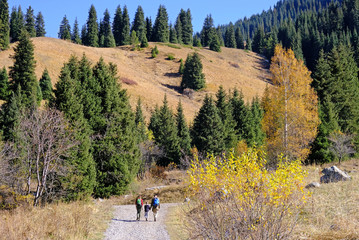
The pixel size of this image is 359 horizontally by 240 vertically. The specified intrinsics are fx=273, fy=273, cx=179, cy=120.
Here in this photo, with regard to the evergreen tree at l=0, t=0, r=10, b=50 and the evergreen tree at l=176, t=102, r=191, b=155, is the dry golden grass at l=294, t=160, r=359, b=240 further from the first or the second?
the evergreen tree at l=0, t=0, r=10, b=50

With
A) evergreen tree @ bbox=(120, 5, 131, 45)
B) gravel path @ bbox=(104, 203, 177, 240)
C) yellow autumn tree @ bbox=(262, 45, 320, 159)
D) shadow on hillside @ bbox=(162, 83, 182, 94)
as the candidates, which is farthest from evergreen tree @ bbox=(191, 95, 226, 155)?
evergreen tree @ bbox=(120, 5, 131, 45)

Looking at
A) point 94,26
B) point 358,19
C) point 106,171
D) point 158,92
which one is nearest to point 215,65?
point 158,92

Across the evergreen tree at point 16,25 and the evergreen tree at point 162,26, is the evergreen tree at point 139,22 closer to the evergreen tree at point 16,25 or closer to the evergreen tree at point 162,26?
the evergreen tree at point 162,26

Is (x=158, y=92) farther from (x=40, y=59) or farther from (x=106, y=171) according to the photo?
(x=106, y=171)

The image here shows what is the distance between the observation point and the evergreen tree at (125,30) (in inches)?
4021

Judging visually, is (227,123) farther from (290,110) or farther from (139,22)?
(139,22)

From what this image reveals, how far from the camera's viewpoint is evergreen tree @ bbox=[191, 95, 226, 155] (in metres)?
33.9

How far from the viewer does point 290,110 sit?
18656mm

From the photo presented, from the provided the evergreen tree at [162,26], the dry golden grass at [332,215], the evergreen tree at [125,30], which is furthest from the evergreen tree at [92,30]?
the dry golden grass at [332,215]

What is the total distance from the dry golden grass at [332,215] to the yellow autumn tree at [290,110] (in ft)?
23.5

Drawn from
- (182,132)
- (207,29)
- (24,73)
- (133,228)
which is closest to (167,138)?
(182,132)

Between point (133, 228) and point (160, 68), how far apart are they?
72.5m

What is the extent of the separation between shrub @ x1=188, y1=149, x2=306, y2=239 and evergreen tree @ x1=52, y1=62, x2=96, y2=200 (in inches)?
540

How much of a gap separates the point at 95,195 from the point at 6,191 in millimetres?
7267
